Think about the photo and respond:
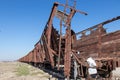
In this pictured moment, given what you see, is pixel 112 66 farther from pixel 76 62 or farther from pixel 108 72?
pixel 76 62

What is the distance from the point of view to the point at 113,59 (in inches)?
369

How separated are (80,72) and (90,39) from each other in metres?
2.07

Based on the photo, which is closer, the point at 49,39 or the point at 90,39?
the point at 90,39

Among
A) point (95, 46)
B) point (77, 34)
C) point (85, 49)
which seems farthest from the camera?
point (77, 34)

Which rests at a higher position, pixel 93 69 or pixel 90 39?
pixel 90 39

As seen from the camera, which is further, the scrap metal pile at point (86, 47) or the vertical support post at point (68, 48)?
the vertical support post at point (68, 48)

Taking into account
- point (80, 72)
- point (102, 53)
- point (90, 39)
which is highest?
point (90, 39)

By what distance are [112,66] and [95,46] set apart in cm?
190

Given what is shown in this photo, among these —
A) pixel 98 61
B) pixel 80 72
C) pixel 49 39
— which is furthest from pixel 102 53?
pixel 49 39

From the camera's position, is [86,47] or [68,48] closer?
[68,48]

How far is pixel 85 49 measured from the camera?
12.6 meters

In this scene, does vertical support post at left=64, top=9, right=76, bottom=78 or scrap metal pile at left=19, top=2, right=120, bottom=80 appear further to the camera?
vertical support post at left=64, top=9, right=76, bottom=78

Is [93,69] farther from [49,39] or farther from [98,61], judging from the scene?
[49,39]

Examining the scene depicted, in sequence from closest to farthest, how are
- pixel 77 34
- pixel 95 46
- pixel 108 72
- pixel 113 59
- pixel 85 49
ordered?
pixel 113 59
pixel 108 72
pixel 95 46
pixel 85 49
pixel 77 34
